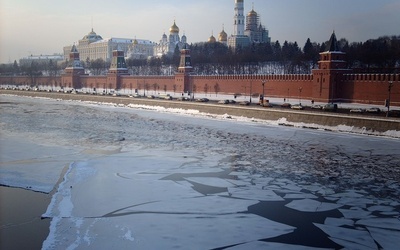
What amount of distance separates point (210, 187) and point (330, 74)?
1813 centimetres

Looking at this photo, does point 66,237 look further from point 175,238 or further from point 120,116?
point 120,116

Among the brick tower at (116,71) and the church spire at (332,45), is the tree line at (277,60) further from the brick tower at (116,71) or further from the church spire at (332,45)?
the brick tower at (116,71)

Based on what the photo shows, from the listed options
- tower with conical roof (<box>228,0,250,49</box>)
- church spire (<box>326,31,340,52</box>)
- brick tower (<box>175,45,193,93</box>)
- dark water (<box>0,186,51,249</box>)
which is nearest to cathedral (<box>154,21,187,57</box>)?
tower with conical roof (<box>228,0,250,49</box>)

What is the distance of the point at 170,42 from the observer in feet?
228

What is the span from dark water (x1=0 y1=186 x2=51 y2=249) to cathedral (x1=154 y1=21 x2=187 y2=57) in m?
57.1

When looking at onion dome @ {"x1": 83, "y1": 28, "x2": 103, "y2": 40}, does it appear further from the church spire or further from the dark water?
the dark water

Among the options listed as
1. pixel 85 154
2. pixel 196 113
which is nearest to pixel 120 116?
pixel 196 113

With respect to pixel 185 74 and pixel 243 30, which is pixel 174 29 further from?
pixel 185 74

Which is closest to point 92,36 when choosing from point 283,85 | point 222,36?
point 222,36

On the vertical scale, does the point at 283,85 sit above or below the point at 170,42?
below

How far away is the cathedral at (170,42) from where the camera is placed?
66375 mm

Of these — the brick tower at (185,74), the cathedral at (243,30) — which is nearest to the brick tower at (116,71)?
the brick tower at (185,74)

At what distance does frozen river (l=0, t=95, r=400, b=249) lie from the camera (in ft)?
19.0

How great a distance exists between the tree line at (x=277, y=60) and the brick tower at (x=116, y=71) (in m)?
6.99
